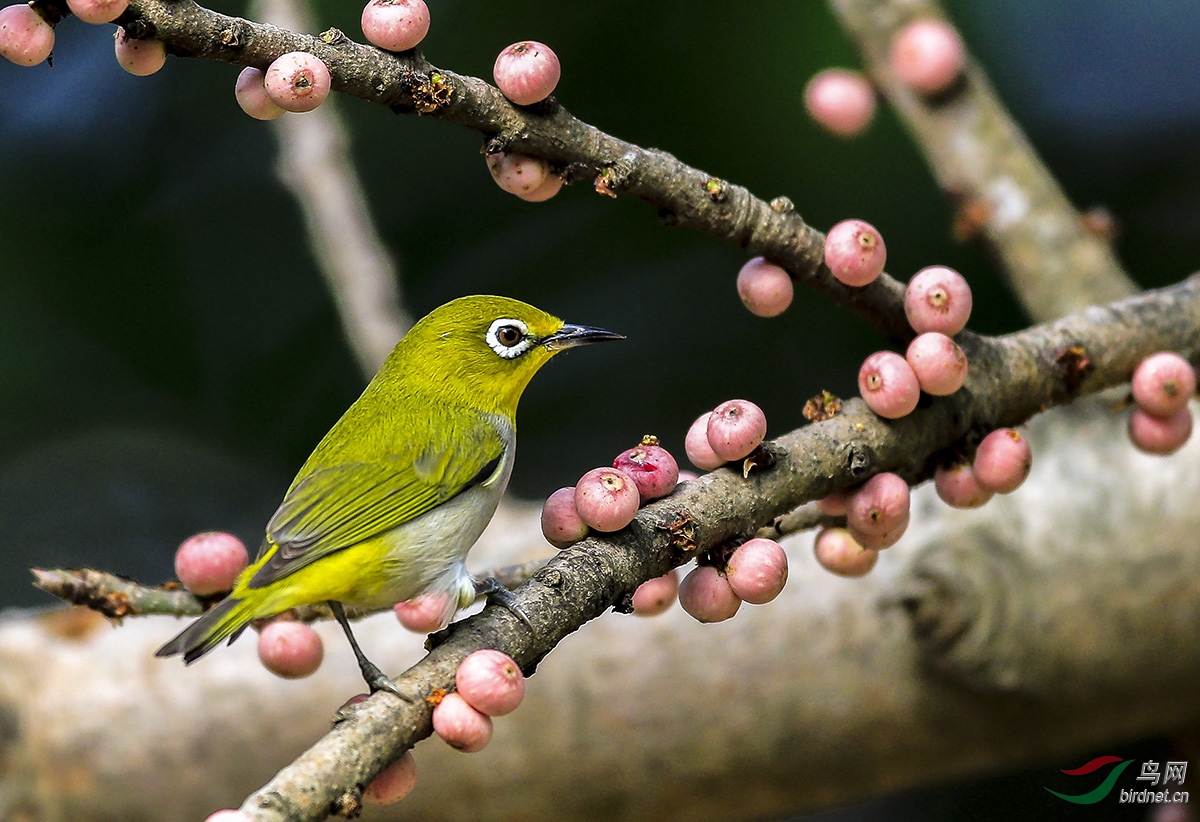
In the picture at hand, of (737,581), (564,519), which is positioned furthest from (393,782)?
(737,581)

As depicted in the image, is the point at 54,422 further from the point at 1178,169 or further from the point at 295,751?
the point at 1178,169

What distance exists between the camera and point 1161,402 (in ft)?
8.02

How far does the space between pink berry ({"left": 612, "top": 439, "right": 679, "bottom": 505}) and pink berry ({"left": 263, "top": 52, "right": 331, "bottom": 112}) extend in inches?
27.8

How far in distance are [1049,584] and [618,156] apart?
1.84m

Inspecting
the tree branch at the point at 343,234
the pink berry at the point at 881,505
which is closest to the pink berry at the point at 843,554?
the pink berry at the point at 881,505

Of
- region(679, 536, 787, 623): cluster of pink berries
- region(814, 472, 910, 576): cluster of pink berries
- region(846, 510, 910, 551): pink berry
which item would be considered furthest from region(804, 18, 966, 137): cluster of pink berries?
region(679, 536, 787, 623): cluster of pink berries

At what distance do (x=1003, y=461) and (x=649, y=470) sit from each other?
658mm

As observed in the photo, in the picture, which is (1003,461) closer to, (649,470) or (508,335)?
(649,470)

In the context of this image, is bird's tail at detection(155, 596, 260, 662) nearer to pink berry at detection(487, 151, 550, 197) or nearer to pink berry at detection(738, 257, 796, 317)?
pink berry at detection(487, 151, 550, 197)

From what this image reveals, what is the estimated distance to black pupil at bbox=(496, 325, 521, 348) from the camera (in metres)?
2.71

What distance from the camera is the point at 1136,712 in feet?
10.5

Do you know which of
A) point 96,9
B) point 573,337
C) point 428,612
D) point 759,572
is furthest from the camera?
point 573,337

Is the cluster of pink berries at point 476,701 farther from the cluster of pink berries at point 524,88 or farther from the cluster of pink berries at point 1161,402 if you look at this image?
the cluster of pink berries at point 1161,402

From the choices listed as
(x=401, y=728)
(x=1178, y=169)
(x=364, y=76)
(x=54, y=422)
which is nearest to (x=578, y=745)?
(x=401, y=728)
